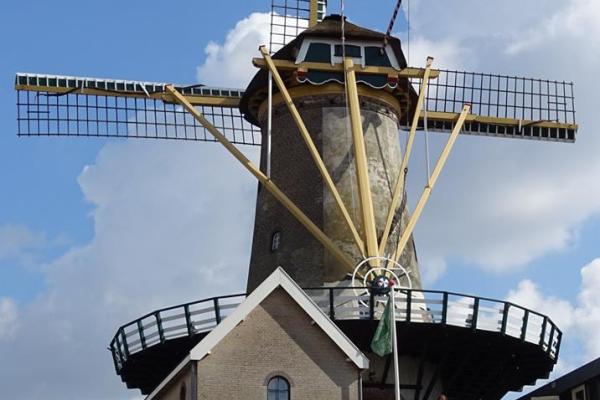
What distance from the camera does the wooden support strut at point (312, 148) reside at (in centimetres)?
3985

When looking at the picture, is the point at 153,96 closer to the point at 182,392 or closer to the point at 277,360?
the point at 182,392

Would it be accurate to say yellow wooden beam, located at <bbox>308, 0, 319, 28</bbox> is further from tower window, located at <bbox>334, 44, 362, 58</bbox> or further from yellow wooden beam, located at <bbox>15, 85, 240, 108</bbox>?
tower window, located at <bbox>334, 44, 362, 58</bbox>

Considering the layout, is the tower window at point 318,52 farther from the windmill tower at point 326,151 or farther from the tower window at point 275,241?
the tower window at point 275,241

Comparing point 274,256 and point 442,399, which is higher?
point 274,256

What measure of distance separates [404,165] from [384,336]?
737cm

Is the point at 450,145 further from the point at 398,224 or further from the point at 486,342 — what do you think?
the point at 486,342

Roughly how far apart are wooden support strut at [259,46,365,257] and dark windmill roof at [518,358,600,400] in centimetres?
668

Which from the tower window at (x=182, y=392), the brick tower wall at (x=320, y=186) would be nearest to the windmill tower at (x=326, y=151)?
the brick tower wall at (x=320, y=186)

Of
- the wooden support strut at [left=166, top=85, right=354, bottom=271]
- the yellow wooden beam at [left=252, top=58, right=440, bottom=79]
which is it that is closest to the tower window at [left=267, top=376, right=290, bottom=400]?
the wooden support strut at [left=166, top=85, right=354, bottom=271]

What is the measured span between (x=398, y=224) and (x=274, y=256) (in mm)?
3431

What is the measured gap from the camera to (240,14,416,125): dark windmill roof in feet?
142

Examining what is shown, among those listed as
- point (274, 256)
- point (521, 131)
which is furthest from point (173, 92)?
point (521, 131)

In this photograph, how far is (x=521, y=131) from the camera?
47281 mm

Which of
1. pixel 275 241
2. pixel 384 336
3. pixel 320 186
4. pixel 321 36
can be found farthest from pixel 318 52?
pixel 384 336
